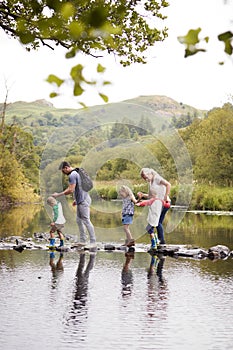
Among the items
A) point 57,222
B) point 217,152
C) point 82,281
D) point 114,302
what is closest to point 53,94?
point 114,302

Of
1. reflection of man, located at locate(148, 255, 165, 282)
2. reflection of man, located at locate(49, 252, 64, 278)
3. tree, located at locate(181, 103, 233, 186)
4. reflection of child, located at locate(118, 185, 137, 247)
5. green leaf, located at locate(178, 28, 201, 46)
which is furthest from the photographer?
tree, located at locate(181, 103, 233, 186)

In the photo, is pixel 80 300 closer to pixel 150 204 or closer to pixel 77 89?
pixel 150 204

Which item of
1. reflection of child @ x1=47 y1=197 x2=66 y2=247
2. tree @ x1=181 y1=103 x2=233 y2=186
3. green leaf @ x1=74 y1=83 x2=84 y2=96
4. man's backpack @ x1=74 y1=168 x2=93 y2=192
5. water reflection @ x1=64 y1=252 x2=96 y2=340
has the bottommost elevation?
water reflection @ x1=64 y1=252 x2=96 y2=340

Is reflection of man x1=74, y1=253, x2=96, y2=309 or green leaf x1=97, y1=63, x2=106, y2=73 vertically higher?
green leaf x1=97, y1=63, x2=106, y2=73

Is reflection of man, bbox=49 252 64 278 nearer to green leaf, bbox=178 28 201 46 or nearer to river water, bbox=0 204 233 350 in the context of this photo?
river water, bbox=0 204 233 350

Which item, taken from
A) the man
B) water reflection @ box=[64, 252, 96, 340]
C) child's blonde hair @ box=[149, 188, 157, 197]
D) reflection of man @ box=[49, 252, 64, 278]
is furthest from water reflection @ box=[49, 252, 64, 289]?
child's blonde hair @ box=[149, 188, 157, 197]

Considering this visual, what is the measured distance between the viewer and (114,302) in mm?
9883

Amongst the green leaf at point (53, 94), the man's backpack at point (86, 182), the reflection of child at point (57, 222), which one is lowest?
the reflection of child at point (57, 222)

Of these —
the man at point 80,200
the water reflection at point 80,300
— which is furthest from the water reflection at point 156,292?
the man at point 80,200

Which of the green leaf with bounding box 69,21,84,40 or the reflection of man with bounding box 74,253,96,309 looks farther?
the reflection of man with bounding box 74,253,96,309

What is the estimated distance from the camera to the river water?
7.79 metres

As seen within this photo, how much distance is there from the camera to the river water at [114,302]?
779 cm

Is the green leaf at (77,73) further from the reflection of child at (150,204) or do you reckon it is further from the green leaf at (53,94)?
the reflection of child at (150,204)

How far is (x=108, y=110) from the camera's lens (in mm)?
21281
